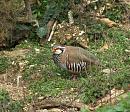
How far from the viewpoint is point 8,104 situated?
7.16m

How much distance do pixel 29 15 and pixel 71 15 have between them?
2.72ft

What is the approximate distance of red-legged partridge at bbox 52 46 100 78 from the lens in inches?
322

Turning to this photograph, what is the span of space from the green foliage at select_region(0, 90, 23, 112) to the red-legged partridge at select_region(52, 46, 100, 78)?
3.55ft

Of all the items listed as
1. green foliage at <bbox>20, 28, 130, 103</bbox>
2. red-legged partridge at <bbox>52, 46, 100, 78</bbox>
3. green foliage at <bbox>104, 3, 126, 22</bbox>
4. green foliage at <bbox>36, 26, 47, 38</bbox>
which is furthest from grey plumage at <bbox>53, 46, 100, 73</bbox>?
green foliage at <bbox>104, 3, 126, 22</bbox>

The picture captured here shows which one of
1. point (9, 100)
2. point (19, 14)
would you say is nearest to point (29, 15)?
point (19, 14)

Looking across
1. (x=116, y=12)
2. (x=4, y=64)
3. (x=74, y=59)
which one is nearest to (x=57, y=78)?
(x=74, y=59)

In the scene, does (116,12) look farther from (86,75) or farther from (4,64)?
(86,75)

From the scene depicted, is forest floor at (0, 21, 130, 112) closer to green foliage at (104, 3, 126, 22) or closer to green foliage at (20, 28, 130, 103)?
green foliage at (20, 28, 130, 103)

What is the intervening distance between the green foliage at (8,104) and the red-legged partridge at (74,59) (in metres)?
1.08

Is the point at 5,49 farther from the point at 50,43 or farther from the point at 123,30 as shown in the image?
the point at 123,30

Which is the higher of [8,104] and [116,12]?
[116,12]

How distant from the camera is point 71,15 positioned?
1059 cm

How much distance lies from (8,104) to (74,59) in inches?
60.5

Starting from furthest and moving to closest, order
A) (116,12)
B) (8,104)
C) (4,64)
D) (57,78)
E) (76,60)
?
(116,12) < (4,64) < (57,78) < (76,60) < (8,104)
